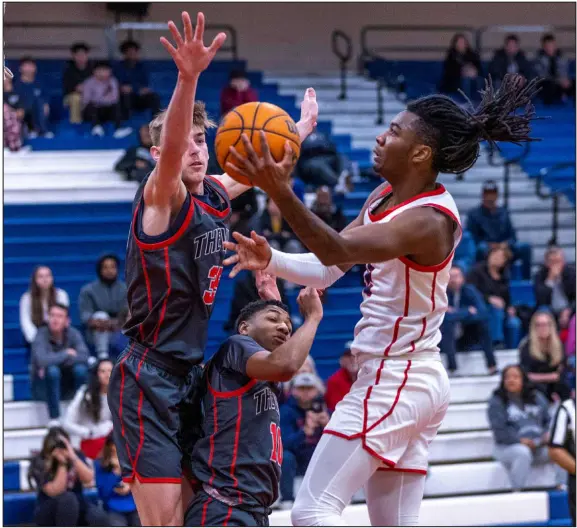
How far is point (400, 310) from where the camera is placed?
397 cm

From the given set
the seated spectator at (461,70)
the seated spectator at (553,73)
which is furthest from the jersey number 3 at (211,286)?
the seated spectator at (553,73)

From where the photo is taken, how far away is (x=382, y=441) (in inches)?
153

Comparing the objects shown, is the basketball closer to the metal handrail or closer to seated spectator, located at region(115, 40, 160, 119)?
seated spectator, located at region(115, 40, 160, 119)

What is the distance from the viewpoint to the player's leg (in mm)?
3848

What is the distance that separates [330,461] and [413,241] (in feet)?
2.82

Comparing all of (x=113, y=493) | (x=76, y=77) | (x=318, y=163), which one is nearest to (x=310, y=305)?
(x=113, y=493)

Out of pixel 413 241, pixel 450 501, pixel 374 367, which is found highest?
pixel 413 241

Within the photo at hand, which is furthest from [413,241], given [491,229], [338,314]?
[491,229]

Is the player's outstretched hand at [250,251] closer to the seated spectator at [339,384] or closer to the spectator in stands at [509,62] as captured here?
the seated spectator at [339,384]

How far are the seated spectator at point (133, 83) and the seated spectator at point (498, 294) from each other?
4.51 metres

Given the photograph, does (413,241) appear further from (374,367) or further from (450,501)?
(450,501)

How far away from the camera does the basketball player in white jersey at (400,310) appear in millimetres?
3861

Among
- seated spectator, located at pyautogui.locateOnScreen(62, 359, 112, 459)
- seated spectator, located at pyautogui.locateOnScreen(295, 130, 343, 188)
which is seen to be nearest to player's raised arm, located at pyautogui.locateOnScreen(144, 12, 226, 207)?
seated spectator, located at pyautogui.locateOnScreen(62, 359, 112, 459)

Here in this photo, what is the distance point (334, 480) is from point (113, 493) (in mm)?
4326
